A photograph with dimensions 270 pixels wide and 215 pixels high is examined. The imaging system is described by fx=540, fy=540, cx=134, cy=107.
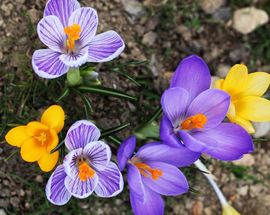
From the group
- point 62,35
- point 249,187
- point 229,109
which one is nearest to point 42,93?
point 62,35

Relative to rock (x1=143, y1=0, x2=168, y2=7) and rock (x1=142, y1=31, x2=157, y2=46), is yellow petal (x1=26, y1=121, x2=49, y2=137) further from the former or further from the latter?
rock (x1=143, y1=0, x2=168, y2=7)

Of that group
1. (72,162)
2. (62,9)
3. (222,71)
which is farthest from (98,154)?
(222,71)

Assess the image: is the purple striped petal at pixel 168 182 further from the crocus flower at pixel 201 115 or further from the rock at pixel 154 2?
the rock at pixel 154 2

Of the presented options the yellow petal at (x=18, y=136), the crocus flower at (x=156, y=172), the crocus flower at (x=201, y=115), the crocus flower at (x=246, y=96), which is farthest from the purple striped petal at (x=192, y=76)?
the yellow petal at (x=18, y=136)

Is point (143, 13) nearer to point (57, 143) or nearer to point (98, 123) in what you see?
point (98, 123)

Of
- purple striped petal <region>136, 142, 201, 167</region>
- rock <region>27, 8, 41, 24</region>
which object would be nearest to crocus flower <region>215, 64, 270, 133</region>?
purple striped petal <region>136, 142, 201, 167</region>

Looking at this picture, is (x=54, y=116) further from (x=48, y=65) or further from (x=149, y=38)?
(x=149, y=38)
